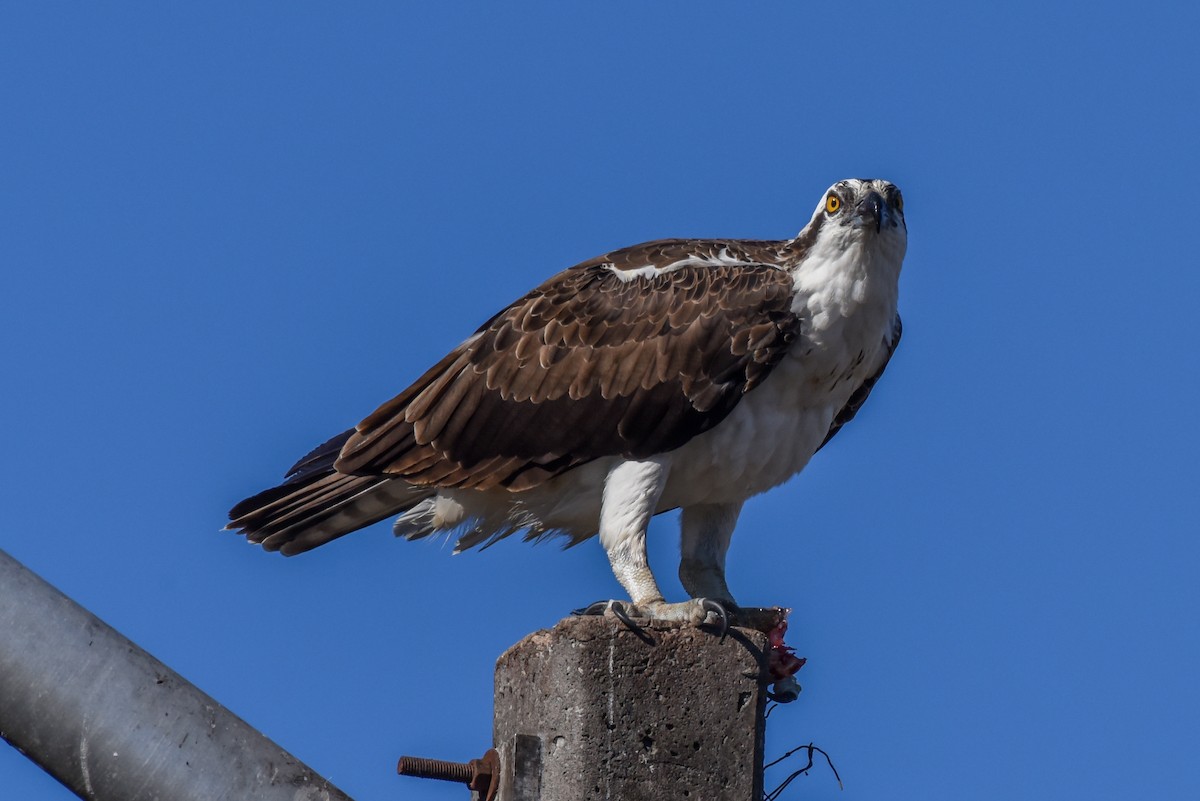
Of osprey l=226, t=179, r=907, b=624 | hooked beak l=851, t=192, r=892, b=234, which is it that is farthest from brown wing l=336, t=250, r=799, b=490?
hooked beak l=851, t=192, r=892, b=234

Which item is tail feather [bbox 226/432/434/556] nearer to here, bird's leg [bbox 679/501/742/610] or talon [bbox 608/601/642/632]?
bird's leg [bbox 679/501/742/610]

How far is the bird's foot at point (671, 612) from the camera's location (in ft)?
21.9

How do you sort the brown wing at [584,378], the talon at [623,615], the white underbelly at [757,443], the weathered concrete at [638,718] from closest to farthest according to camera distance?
the weathered concrete at [638,718], the talon at [623,615], the brown wing at [584,378], the white underbelly at [757,443]

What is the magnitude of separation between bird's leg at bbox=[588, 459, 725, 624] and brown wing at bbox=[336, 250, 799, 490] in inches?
4.2

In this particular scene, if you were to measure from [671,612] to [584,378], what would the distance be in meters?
1.71

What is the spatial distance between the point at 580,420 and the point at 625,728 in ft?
7.30

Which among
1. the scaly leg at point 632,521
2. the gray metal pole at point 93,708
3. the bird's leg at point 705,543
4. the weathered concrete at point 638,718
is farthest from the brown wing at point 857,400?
the gray metal pole at point 93,708

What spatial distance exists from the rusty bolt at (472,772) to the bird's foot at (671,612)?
679 mm

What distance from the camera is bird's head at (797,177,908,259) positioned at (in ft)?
26.8

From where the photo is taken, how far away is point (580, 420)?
8.37 metres

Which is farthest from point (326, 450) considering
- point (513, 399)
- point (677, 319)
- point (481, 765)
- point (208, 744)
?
point (208, 744)

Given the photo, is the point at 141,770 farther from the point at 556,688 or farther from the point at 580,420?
the point at 580,420

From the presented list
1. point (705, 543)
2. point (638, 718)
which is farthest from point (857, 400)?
point (638, 718)

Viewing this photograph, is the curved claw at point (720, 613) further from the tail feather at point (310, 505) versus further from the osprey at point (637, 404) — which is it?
the tail feather at point (310, 505)
